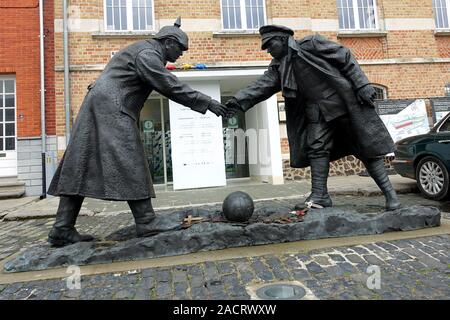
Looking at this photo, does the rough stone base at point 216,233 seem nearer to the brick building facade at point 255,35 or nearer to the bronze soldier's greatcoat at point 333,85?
the bronze soldier's greatcoat at point 333,85

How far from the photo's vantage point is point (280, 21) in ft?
34.3

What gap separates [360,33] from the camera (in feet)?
35.5

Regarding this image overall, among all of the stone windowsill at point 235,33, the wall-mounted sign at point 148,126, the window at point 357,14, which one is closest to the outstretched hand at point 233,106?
the stone windowsill at point 235,33

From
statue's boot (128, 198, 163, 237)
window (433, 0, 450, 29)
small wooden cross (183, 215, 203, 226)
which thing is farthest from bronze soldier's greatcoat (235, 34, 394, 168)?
window (433, 0, 450, 29)

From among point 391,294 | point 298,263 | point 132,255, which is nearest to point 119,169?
point 132,255

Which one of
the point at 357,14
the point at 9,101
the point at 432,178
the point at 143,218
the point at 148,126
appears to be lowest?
the point at 143,218

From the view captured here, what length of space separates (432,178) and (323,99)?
3774mm

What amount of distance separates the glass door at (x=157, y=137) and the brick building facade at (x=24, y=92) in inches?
104

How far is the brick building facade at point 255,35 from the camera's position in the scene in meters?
9.66

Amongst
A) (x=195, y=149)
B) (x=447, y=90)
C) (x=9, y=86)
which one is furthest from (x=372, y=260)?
(x=447, y=90)

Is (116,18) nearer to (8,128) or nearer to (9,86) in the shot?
(9,86)

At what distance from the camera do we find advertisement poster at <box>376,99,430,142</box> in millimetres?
10547

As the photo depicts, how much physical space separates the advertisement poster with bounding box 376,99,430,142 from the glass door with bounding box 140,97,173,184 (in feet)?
21.5

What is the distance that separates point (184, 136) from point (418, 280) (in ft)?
25.2
